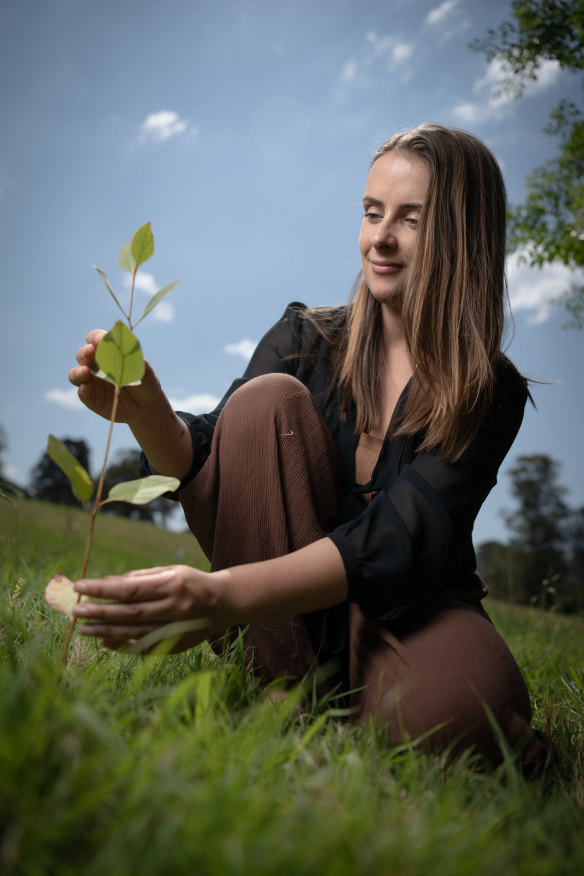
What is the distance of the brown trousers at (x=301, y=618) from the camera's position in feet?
4.66

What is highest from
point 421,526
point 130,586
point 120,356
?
point 120,356

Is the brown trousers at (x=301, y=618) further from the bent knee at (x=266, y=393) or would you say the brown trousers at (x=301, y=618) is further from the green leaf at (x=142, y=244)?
the green leaf at (x=142, y=244)

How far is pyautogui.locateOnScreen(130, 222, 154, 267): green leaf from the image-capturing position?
3.66 feet

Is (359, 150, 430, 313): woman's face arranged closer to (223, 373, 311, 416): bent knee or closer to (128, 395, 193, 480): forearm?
(223, 373, 311, 416): bent knee

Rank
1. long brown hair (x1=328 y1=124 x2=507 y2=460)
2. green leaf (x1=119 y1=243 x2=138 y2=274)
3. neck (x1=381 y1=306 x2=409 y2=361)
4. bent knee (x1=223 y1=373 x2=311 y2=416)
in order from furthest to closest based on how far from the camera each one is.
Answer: neck (x1=381 y1=306 x2=409 y2=361), long brown hair (x1=328 y1=124 x2=507 y2=460), bent knee (x1=223 y1=373 x2=311 y2=416), green leaf (x1=119 y1=243 x2=138 y2=274)

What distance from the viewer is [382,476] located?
1.77 metres

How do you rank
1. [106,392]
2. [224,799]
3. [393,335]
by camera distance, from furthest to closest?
[393,335], [106,392], [224,799]

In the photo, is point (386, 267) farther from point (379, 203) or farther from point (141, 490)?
point (141, 490)

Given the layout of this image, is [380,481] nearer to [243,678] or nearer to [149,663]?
[243,678]

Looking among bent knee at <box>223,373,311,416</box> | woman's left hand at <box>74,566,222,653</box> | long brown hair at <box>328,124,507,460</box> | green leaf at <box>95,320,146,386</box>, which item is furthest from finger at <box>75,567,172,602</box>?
long brown hair at <box>328,124,507,460</box>

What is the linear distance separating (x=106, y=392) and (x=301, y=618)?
684 millimetres

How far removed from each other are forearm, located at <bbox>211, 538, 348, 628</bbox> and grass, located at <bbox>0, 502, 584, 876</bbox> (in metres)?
0.14

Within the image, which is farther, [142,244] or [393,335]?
[393,335]

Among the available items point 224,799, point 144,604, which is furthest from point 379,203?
point 224,799
